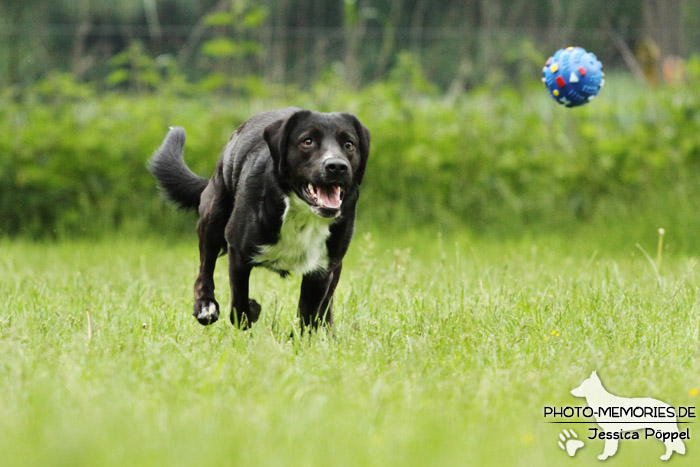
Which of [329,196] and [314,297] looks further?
[314,297]

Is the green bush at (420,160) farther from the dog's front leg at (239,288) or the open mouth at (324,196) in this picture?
the open mouth at (324,196)

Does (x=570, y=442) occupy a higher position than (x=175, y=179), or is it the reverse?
(x=175, y=179)

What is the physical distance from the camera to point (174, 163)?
4.97 m

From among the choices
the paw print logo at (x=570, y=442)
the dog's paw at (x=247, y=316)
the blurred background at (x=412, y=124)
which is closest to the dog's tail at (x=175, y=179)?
the dog's paw at (x=247, y=316)

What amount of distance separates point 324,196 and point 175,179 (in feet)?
3.96

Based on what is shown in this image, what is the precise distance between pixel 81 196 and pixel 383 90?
2.89 metres

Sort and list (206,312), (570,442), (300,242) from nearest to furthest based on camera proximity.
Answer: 1. (570,442)
2. (300,242)
3. (206,312)

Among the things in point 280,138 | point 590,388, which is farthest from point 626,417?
point 280,138

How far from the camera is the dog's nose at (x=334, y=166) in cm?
392

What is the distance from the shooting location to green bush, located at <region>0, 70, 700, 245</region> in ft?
27.5

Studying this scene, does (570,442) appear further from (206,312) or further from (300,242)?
(206,312)

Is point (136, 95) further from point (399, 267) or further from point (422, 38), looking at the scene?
point (399, 267)

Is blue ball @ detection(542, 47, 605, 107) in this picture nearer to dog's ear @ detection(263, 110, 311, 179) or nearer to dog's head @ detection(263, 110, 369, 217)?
dog's head @ detection(263, 110, 369, 217)

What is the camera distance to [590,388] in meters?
2.99
